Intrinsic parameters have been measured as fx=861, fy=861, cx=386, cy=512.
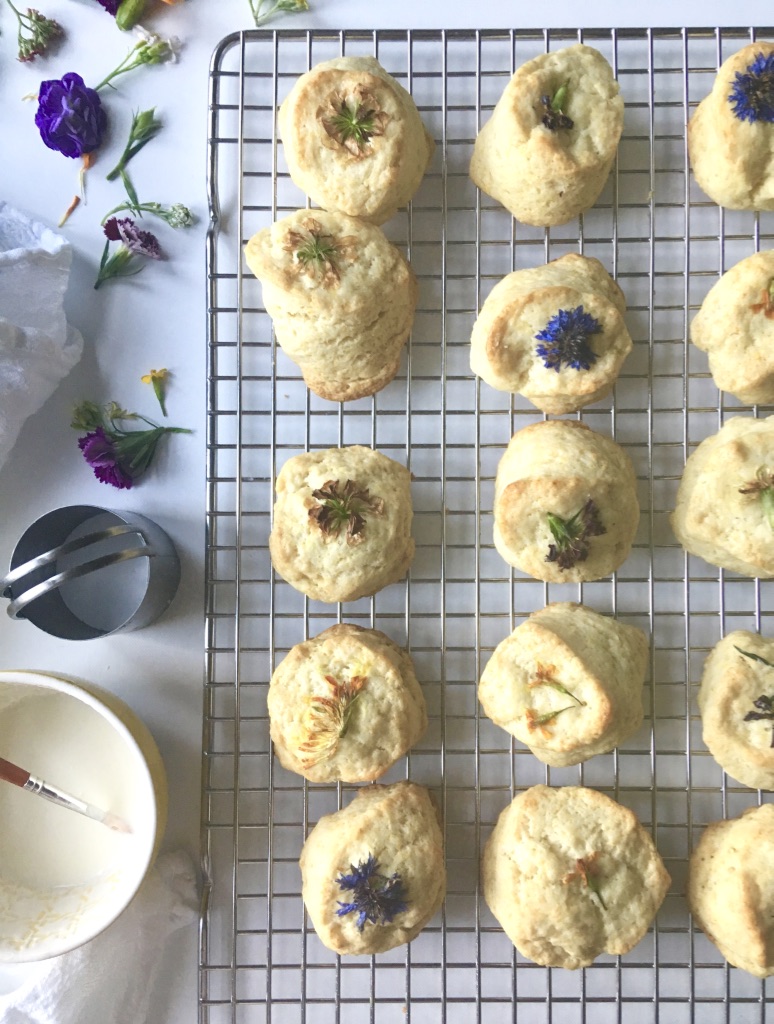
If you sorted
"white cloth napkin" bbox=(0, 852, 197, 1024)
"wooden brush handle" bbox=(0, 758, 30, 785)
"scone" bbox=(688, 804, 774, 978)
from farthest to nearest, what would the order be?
"white cloth napkin" bbox=(0, 852, 197, 1024) → "wooden brush handle" bbox=(0, 758, 30, 785) → "scone" bbox=(688, 804, 774, 978)

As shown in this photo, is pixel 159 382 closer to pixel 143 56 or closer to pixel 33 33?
pixel 143 56

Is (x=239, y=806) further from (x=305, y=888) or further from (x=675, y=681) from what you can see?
(x=675, y=681)

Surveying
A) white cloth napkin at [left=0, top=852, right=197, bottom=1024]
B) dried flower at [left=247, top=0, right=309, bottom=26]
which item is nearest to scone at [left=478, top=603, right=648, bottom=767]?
white cloth napkin at [left=0, top=852, right=197, bottom=1024]

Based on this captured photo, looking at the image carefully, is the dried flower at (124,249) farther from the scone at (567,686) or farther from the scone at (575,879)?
the scone at (575,879)

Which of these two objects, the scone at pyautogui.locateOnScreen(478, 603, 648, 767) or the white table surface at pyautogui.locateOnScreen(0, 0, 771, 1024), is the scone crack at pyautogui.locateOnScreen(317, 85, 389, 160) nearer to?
the white table surface at pyautogui.locateOnScreen(0, 0, 771, 1024)

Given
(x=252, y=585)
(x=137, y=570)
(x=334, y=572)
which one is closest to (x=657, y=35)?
(x=334, y=572)

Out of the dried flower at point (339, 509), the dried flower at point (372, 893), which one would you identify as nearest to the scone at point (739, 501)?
the dried flower at point (339, 509)

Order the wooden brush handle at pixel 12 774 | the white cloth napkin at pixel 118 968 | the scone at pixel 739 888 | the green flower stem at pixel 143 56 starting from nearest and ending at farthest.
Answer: the scone at pixel 739 888
the wooden brush handle at pixel 12 774
the white cloth napkin at pixel 118 968
the green flower stem at pixel 143 56
